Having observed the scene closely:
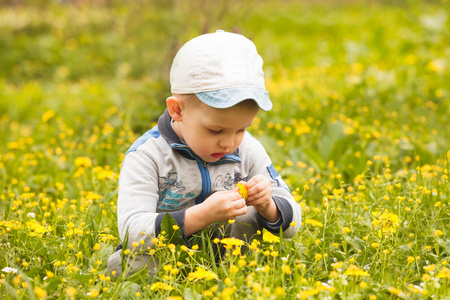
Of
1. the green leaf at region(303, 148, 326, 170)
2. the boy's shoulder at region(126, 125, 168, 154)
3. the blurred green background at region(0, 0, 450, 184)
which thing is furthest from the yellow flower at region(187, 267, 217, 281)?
the green leaf at region(303, 148, 326, 170)

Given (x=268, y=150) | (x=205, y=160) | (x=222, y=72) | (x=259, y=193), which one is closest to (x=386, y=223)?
(x=259, y=193)

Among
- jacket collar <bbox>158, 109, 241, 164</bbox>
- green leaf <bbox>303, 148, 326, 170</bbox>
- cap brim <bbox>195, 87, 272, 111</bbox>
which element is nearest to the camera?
cap brim <bbox>195, 87, 272, 111</bbox>

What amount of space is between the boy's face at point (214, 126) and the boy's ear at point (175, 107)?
0.02 m

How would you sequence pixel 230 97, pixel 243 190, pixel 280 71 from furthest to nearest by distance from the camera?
pixel 280 71, pixel 243 190, pixel 230 97

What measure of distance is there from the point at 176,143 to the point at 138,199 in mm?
274

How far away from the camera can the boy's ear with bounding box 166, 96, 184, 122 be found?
6.38 ft

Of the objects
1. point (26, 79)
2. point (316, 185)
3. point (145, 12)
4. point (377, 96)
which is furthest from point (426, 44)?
point (26, 79)

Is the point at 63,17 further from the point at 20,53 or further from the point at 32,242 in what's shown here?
the point at 32,242

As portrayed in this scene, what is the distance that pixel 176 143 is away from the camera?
204cm

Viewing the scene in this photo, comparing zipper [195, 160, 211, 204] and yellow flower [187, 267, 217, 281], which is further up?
zipper [195, 160, 211, 204]

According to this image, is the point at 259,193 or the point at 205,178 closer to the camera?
the point at 259,193

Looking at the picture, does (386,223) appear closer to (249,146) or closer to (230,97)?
(249,146)

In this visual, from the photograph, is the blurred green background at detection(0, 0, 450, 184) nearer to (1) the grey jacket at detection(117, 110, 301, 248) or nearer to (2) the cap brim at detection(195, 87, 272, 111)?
(1) the grey jacket at detection(117, 110, 301, 248)

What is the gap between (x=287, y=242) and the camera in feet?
7.13
